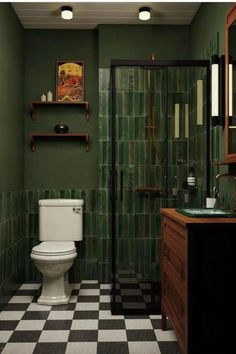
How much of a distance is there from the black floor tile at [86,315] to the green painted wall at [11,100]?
3.80 ft

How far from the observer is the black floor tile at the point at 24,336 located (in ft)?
8.69

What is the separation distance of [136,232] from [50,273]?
2.63 ft

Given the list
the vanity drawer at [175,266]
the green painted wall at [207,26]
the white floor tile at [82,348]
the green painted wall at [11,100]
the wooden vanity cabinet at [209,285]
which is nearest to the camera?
the wooden vanity cabinet at [209,285]

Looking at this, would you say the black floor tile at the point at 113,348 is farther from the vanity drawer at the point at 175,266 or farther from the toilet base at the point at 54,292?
the toilet base at the point at 54,292

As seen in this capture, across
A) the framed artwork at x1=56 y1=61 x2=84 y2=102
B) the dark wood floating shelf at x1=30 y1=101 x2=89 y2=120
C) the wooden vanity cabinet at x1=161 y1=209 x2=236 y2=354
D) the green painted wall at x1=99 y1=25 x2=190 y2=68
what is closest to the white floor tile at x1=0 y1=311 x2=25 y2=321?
the wooden vanity cabinet at x1=161 y1=209 x2=236 y2=354

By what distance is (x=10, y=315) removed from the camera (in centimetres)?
315

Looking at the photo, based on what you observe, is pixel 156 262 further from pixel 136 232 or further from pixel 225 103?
pixel 225 103

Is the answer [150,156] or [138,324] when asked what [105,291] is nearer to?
[138,324]

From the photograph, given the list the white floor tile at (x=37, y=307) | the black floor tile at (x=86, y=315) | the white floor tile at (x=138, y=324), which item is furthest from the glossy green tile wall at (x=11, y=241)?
the white floor tile at (x=138, y=324)

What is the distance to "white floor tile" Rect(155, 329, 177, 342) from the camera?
2655 mm

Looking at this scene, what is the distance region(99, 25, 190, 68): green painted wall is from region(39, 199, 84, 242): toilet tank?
4.68 ft

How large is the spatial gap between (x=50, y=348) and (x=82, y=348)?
20 centimetres

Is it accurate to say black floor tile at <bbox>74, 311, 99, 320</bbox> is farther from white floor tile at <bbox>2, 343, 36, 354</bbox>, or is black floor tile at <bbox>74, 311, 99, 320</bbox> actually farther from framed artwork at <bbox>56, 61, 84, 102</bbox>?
framed artwork at <bbox>56, 61, 84, 102</bbox>

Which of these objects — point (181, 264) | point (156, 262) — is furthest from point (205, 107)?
point (181, 264)
